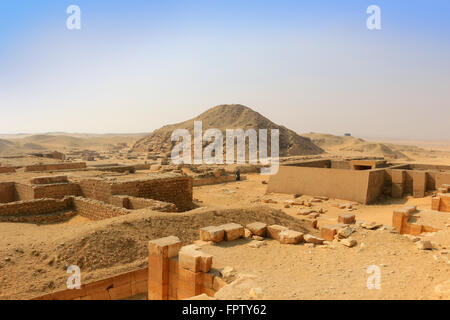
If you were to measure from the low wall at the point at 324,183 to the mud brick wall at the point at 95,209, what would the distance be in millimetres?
10810

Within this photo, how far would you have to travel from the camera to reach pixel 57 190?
1302cm

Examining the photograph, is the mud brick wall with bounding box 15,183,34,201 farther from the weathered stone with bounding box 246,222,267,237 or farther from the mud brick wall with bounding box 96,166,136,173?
the weathered stone with bounding box 246,222,267,237

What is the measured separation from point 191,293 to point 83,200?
7.66 metres

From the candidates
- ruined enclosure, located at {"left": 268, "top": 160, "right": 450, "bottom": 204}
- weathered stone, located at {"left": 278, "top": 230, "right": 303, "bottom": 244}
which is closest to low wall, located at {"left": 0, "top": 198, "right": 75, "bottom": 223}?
weathered stone, located at {"left": 278, "top": 230, "right": 303, "bottom": 244}

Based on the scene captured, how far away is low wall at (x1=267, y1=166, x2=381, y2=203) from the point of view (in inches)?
630

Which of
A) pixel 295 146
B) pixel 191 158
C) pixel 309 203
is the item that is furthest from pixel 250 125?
pixel 309 203

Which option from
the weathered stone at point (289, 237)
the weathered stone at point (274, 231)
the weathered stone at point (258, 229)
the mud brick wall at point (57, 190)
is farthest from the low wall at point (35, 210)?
the weathered stone at point (289, 237)

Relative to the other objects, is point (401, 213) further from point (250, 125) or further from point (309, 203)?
point (250, 125)

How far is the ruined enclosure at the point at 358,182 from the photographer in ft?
52.4

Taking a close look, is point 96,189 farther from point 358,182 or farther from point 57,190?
point 358,182

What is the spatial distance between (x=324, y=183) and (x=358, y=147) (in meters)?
50.6

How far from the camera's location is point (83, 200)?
11609 millimetres

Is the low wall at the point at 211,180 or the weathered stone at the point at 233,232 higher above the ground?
the weathered stone at the point at 233,232

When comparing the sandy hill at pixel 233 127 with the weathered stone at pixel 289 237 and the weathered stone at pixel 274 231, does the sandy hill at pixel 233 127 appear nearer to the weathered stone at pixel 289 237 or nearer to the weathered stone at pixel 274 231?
the weathered stone at pixel 274 231
